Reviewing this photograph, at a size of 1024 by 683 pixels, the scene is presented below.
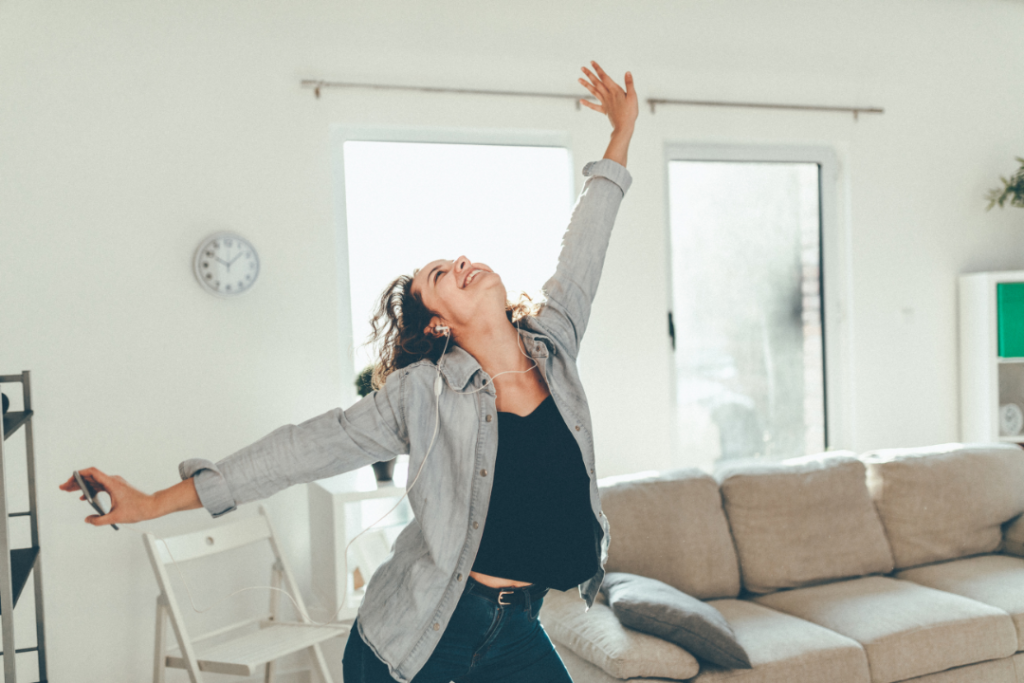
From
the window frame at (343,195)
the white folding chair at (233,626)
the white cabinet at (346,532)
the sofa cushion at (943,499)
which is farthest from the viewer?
the window frame at (343,195)

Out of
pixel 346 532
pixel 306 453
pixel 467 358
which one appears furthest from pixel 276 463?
pixel 346 532

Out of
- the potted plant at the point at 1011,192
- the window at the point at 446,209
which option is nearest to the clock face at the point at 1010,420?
the potted plant at the point at 1011,192

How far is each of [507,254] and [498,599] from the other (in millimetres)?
2167

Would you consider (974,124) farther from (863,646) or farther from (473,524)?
(473,524)

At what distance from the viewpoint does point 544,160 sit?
11.4ft

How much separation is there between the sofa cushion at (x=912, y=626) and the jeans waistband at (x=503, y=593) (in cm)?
150

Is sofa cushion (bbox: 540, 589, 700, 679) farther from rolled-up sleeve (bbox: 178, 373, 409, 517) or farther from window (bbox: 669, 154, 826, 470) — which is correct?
window (bbox: 669, 154, 826, 470)

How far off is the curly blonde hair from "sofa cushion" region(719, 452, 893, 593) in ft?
5.30

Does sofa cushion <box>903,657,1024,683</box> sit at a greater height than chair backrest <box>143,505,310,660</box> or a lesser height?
lesser

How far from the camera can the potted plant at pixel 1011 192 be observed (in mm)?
4012

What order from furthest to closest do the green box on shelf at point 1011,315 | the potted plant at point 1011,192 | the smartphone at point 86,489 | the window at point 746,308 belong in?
the potted plant at point 1011,192 → the green box on shelf at point 1011,315 → the window at point 746,308 → the smartphone at point 86,489

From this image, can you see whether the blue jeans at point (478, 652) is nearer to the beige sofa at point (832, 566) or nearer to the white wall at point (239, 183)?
the beige sofa at point (832, 566)

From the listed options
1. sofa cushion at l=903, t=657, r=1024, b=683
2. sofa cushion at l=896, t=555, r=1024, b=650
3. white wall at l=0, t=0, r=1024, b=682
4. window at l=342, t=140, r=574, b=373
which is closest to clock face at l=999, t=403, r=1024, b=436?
sofa cushion at l=896, t=555, r=1024, b=650

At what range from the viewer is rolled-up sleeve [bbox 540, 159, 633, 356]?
169cm
